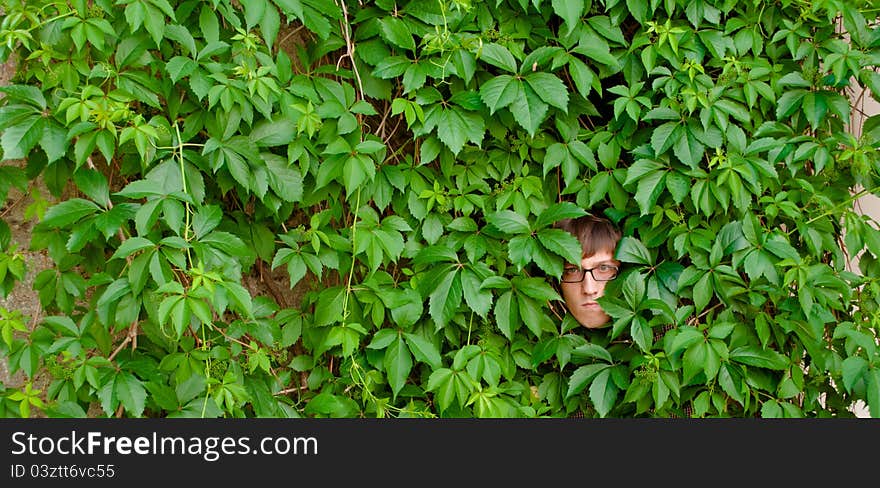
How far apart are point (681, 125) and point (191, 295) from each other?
123cm

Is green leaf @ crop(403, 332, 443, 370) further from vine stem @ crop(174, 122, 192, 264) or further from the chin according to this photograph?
vine stem @ crop(174, 122, 192, 264)

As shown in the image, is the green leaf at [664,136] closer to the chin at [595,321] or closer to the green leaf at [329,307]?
the chin at [595,321]

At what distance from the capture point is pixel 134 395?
5.18 ft

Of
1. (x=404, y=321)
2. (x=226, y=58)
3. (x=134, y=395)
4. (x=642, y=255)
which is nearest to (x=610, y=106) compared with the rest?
(x=642, y=255)

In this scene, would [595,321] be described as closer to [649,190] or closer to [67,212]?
[649,190]

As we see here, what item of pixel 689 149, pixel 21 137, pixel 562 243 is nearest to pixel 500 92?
pixel 562 243

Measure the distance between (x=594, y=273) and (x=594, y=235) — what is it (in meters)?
0.10

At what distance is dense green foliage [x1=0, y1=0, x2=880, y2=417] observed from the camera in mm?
1630

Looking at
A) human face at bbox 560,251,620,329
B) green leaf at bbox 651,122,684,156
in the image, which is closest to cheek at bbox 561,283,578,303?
human face at bbox 560,251,620,329

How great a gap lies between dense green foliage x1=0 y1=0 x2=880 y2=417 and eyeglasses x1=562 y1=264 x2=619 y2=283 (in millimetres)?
49

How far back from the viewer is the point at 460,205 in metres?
1.93

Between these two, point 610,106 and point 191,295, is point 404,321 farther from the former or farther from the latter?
point 610,106

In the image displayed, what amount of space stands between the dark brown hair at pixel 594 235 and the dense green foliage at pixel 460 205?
0.05 m

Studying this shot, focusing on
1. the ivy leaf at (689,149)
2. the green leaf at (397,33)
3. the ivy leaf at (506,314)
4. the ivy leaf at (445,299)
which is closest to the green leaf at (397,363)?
the ivy leaf at (445,299)
